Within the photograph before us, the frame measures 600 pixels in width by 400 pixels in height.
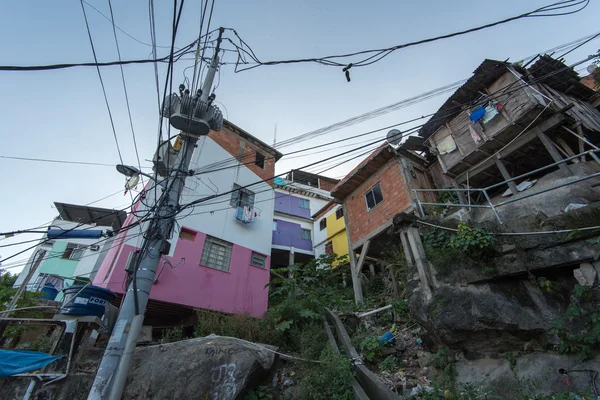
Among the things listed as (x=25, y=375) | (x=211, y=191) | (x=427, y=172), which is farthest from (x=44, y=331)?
(x=427, y=172)

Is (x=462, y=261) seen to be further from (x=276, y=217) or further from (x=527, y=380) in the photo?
(x=276, y=217)

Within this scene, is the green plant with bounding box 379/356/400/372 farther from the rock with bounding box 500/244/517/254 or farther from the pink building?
the pink building

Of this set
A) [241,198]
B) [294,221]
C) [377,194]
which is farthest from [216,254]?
[294,221]

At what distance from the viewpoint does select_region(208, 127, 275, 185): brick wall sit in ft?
52.1

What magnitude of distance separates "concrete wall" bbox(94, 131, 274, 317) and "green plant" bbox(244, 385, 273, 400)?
6.04 m

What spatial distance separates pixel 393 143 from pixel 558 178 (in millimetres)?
5235

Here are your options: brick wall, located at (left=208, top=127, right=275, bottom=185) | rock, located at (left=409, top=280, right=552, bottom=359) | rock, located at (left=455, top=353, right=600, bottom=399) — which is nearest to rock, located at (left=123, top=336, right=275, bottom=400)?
rock, located at (left=409, top=280, right=552, bottom=359)

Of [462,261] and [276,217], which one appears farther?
[276,217]

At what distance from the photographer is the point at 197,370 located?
17.6 ft

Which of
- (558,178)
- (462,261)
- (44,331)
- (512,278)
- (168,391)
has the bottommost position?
(168,391)

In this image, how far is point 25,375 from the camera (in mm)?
4609

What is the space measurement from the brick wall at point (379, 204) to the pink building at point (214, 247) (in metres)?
5.09

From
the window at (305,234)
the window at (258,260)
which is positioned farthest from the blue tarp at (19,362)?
the window at (305,234)

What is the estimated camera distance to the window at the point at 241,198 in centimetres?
1463
